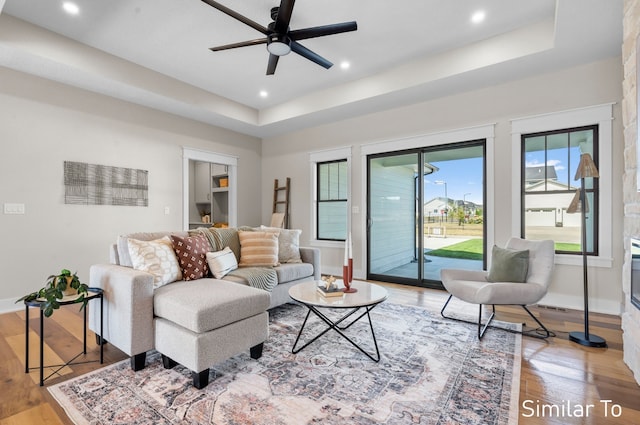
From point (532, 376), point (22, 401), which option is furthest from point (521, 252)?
point (22, 401)

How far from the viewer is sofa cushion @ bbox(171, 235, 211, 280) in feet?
8.80

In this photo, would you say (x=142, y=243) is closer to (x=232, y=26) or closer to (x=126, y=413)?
(x=126, y=413)

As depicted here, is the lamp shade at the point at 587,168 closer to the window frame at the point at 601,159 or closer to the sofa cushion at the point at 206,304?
the window frame at the point at 601,159

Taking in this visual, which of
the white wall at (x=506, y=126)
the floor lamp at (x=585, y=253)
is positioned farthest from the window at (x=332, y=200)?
the floor lamp at (x=585, y=253)

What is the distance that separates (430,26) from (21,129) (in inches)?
190

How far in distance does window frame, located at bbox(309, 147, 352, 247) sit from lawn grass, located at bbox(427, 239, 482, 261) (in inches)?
61.3

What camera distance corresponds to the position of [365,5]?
2.95 metres

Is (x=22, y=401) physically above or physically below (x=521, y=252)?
below

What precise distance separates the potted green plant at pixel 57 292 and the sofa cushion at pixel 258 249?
1.54 m

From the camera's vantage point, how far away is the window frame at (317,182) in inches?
209

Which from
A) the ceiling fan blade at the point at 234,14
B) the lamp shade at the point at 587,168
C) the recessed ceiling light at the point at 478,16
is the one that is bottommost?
the lamp shade at the point at 587,168

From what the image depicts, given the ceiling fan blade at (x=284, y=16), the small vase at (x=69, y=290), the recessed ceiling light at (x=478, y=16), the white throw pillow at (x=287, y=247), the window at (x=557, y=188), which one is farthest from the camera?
the white throw pillow at (x=287, y=247)

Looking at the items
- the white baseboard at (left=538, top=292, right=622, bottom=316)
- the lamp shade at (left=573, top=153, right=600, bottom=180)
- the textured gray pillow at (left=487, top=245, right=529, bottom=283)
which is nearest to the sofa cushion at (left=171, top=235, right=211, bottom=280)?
the textured gray pillow at (left=487, top=245, right=529, bottom=283)

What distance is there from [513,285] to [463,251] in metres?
1.79
